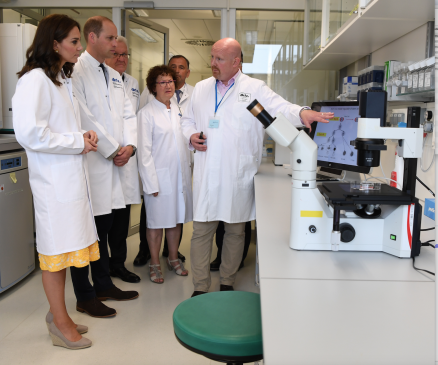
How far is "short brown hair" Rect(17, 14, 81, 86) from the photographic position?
1.88 m

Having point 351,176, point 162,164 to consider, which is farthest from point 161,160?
point 351,176

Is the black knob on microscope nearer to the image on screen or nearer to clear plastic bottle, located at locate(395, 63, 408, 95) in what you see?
the image on screen

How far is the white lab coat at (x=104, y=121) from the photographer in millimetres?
2336

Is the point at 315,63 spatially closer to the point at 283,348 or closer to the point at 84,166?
the point at 84,166

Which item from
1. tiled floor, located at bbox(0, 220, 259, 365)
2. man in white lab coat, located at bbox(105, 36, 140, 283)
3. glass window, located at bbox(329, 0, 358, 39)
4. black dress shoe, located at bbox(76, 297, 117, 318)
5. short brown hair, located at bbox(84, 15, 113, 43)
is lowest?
tiled floor, located at bbox(0, 220, 259, 365)

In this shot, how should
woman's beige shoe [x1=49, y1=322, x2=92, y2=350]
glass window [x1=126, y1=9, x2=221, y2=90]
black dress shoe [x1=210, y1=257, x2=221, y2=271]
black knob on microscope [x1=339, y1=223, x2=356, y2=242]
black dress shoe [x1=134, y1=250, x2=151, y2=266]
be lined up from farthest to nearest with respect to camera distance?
glass window [x1=126, y1=9, x2=221, y2=90] → black dress shoe [x1=134, y1=250, x2=151, y2=266] → black dress shoe [x1=210, y1=257, x2=221, y2=271] → woman's beige shoe [x1=49, y1=322, x2=92, y2=350] → black knob on microscope [x1=339, y1=223, x2=356, y2=242]

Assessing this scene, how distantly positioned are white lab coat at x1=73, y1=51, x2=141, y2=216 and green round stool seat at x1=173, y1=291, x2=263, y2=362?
1.22m

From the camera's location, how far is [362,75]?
268cm

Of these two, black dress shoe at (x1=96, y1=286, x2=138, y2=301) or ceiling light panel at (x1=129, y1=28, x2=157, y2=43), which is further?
ceiling light panel at (x1=129, y1=28, x2=157, y2=43)

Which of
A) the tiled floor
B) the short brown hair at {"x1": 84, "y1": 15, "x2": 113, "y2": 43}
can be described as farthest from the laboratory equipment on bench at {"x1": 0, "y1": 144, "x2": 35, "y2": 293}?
the short brown hair at {"x1": 84, "y1": 15, "x2": 113, "y2": 43}

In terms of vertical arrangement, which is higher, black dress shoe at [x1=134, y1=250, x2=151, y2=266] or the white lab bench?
the white lab bench

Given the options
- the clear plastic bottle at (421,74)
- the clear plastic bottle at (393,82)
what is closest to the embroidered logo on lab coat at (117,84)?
the clear plastic bottle at (393,82)

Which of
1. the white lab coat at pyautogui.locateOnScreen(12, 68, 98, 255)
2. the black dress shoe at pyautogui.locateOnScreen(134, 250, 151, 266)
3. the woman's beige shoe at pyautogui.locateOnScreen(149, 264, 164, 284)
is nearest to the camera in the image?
the white lab coat at pyautogui.locateOnScreen(12, 68, 98, 255)

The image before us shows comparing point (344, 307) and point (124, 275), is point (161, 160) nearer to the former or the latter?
point (124, 275)
